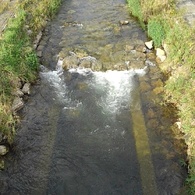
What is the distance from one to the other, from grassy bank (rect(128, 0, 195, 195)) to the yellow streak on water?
1062mm

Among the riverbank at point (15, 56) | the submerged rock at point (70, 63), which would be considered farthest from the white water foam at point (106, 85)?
the riverbank at point (15, 56)

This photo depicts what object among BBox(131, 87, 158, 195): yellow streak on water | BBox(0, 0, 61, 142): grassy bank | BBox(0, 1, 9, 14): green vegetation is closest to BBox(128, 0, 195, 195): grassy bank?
BBox(131, 87, 158, 195): yellow streak on water

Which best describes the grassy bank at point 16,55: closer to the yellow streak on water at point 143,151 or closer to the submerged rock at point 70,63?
the submerged rock at point 70,63

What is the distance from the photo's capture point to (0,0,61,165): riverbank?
9.22 meters

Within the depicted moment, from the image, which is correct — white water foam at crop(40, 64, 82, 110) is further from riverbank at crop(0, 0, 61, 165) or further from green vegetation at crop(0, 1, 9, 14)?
green vegetation at crop(0, 1, 9, 14)

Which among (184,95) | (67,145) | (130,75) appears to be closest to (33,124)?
(67,145)

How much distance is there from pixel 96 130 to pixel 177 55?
4642 mm

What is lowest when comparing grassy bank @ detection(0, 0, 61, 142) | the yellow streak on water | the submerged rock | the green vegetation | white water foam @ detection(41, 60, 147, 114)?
the yellow streak on water

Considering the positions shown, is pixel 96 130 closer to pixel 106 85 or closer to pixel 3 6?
pixel 106 85

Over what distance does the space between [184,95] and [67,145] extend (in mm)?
4524

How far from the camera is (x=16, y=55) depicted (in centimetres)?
1105

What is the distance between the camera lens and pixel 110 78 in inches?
461

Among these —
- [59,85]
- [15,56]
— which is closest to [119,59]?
[59,85]

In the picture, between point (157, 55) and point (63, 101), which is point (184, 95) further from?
point (63, 101)
